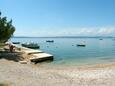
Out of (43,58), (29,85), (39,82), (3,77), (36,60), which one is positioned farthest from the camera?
(43,58)

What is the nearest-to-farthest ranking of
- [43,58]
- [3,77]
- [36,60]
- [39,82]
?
[39,82] → [3,77] → [36,60] → [43,58]

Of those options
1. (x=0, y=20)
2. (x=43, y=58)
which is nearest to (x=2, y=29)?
(x=0, y=20)

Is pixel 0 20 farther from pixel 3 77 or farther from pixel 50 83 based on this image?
pixel 50 83

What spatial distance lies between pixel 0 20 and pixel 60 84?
91.9ft

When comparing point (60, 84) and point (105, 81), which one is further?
point (105, 81)

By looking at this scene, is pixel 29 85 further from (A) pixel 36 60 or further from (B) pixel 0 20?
(B) pixel 0 20

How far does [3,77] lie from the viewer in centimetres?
1811

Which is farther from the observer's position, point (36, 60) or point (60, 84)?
point (36, 60)

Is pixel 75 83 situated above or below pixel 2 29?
below

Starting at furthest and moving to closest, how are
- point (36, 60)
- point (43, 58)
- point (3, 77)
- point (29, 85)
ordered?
point (43, 58), point (36, 60), point (3, 77), point (29, 85)

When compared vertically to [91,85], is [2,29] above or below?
above

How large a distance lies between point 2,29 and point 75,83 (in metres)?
27.9

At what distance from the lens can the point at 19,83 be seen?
51.8 ft

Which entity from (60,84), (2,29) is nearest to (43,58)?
(2,29)
